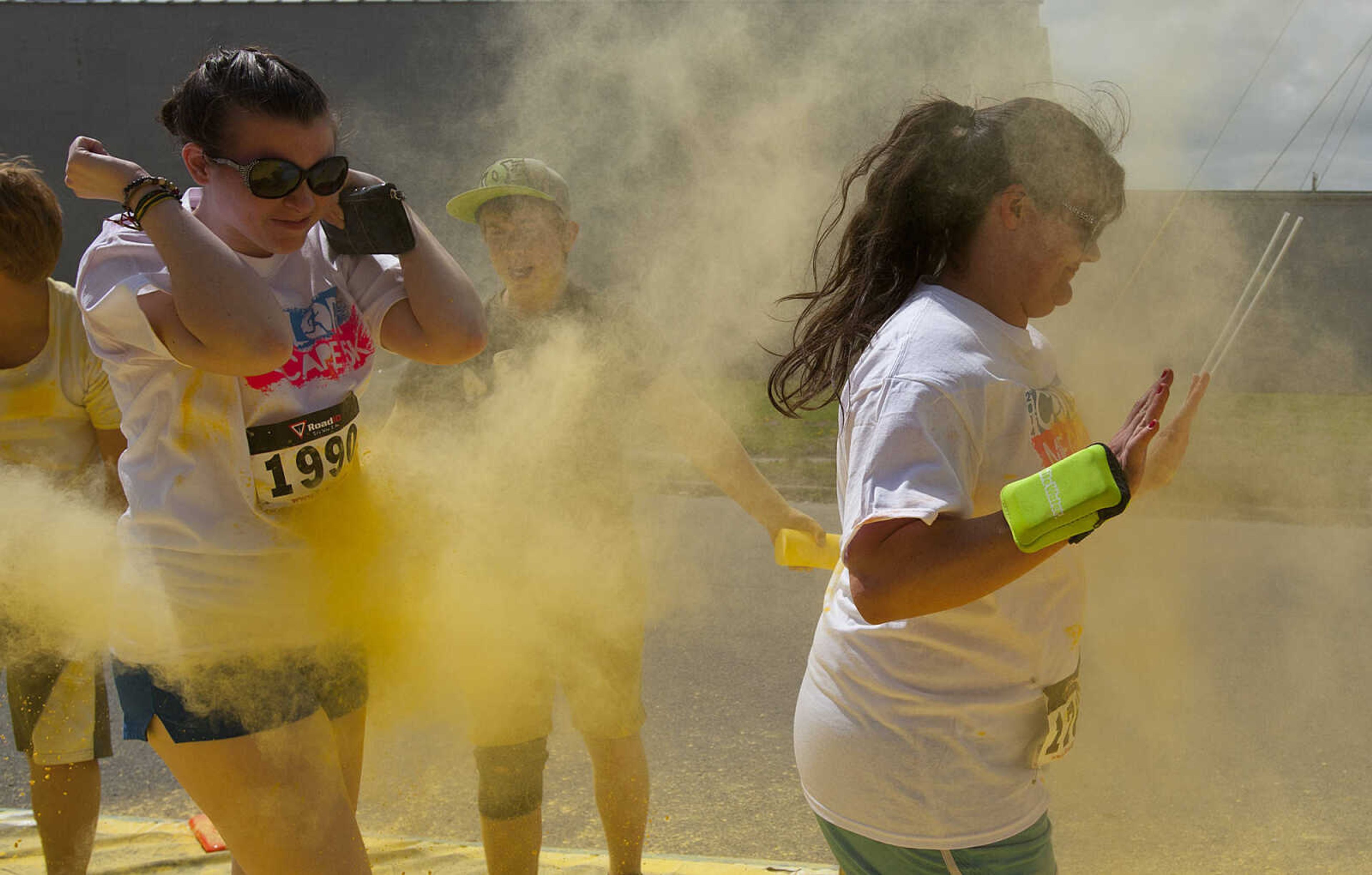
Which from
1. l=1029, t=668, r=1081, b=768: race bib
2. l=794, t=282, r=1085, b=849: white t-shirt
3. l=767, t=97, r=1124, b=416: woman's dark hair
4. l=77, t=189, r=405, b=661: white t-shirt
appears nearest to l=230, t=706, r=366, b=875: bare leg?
l=77, t=189, r=405, b=661: white t-shirt

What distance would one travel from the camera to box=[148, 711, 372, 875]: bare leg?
1549mm

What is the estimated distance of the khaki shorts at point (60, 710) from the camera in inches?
89.7

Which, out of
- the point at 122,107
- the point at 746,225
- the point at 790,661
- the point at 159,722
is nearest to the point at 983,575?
the point at 159,722

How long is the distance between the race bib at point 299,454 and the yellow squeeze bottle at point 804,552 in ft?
2.93

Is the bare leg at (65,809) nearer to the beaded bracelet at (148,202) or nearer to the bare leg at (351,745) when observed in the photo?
the bare leg at (351,745)

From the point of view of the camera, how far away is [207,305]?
1468 mm

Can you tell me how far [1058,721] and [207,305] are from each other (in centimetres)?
121

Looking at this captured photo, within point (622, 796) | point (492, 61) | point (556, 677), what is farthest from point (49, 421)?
point (492, 61)

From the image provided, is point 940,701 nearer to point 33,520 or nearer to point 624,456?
point 624,456

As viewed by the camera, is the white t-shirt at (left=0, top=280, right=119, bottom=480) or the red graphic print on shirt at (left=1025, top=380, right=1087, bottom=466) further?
the white t-shirt at (left=0, top=280, right=119, bottom=480)

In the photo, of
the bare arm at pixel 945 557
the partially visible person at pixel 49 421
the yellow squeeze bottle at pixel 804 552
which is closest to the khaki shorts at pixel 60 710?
the partially visible person at pixel 49 421

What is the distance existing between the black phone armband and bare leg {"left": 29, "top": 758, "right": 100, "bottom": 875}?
137 cm

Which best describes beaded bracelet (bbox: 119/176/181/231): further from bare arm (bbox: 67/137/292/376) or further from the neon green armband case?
the neon green armband case

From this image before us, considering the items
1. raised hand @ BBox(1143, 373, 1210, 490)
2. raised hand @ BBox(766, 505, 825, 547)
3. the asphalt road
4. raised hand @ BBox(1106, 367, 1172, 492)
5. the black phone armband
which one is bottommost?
the asphalt road
